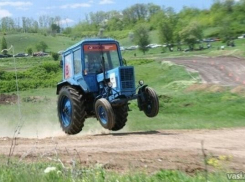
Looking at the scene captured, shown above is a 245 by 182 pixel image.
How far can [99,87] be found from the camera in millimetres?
15617

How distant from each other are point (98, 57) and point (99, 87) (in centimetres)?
88

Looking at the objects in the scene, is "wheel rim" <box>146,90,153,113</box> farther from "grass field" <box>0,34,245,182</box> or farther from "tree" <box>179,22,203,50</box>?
"tree" <box>179,22,203,50</box>

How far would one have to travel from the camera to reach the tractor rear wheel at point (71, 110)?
15406mm

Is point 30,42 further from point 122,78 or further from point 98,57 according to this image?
point 122,78

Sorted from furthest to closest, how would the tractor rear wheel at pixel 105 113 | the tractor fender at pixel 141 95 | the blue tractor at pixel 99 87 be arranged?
1. the tractor fender at pixel 141 95
2. the blue tractor at pixel 99 87
3. the tractor rear wheel at pixel 105 113

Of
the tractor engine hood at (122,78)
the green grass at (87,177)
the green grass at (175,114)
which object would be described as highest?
the tractor engine hood at (122,78)

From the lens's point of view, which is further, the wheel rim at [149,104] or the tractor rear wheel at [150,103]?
the wheel rim at [149,104]

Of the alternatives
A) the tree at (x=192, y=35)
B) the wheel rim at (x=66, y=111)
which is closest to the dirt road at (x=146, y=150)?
the wheel rim at (x=66, y=111)

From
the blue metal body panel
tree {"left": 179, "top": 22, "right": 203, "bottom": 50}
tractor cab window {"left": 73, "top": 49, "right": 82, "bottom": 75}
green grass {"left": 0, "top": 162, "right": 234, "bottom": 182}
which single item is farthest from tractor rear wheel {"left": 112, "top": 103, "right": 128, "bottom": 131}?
tree {"left": 179, "top": 22, "right": 203, "bottom": 50}

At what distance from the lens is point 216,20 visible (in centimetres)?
11469

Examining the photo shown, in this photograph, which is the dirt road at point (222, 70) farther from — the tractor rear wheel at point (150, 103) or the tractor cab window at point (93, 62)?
the tractor cab window at point (93, 62)

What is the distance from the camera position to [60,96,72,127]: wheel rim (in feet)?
53.6

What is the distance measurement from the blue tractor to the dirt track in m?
1.28

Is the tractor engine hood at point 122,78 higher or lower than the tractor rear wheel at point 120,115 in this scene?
higher
